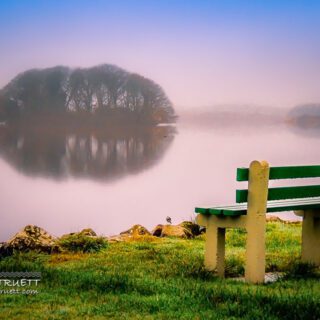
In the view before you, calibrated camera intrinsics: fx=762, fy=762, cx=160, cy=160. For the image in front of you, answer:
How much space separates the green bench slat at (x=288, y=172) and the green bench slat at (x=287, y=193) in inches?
6.4

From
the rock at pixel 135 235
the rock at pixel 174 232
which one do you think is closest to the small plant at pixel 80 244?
the rock at pixel 135 235

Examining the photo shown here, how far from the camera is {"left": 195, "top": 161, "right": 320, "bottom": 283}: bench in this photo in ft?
28.2

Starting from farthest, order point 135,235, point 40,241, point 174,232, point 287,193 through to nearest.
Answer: point 174,232, point 135,235, point 40,241, point 287,193

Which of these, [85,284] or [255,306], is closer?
[255,306]

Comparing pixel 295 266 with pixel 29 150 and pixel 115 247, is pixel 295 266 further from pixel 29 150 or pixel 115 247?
pixel 29 150

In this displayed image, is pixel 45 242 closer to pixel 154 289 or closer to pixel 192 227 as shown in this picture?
pixel 192 227

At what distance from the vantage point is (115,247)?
12.0 m

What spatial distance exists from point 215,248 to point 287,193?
1.10 m

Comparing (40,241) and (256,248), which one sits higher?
(256,248)

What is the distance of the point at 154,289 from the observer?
7988 millimetres

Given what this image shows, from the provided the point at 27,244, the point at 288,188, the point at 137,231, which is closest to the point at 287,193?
the point at 288,188

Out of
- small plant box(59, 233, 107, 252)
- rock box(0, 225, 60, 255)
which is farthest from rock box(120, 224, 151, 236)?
rock box(0, 225, 60, 255)

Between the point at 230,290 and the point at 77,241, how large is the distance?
14.5ft

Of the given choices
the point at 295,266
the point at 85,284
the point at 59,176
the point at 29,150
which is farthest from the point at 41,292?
the point at 29,150
